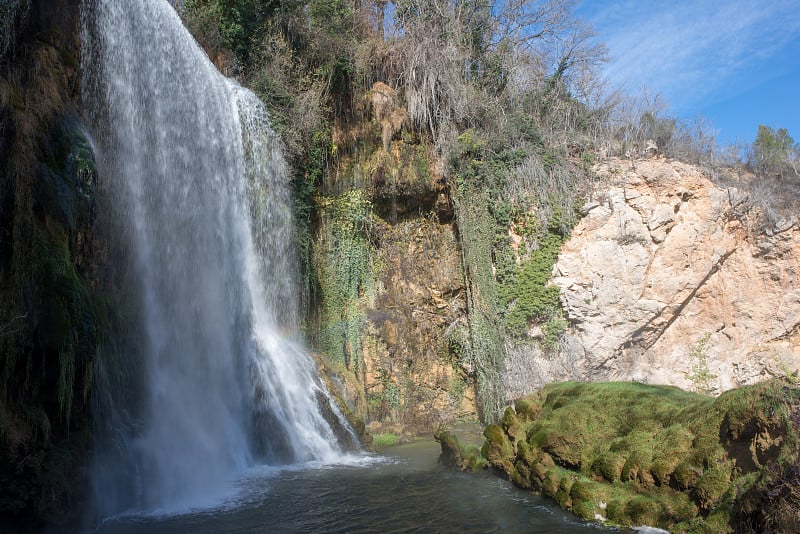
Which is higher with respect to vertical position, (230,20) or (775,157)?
(230,20)

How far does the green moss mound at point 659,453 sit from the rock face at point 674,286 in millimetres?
5521

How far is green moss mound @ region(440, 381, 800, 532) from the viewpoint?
5270 millimetres

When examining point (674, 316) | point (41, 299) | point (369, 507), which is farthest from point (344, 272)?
point (41, 299)

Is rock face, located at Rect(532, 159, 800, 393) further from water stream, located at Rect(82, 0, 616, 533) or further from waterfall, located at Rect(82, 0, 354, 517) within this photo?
waterfall, located at Rect(82, 0, 354, 517)

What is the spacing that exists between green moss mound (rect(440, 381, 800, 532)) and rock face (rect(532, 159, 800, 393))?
5.52m

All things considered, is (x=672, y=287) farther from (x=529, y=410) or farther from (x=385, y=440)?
(x=385, y=440)

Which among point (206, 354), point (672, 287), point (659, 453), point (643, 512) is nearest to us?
point (643, 512)

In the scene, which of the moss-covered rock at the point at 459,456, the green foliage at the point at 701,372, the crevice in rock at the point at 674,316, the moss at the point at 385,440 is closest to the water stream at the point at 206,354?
the moss-covered rock at the point at 459,456

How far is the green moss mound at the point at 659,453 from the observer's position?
17.3ft

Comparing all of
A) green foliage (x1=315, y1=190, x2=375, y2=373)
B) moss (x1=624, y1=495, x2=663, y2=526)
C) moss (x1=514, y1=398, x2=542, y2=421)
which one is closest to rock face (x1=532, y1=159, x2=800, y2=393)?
moss (x1=514, y1=398, x2=542, y2=421)

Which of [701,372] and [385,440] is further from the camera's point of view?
[701,372]

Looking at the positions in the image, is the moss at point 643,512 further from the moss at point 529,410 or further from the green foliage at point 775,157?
the green foliage at point 775,157

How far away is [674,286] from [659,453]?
373 inches

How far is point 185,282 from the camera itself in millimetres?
10656
